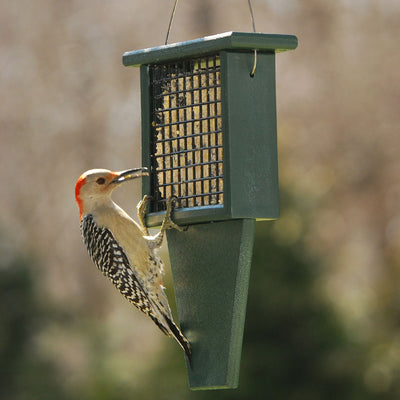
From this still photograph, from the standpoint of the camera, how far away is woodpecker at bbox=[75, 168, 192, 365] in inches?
299

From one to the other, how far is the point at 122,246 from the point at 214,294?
1156mm

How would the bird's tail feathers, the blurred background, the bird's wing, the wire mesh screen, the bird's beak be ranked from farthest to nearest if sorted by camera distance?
1. the blurred background
2. the bird's wing
3. the bird's beak
4. the wire mesh screen
5. the bird's tail feathers

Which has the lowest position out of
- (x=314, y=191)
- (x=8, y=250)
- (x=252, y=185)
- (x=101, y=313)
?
(x=101, y=313)

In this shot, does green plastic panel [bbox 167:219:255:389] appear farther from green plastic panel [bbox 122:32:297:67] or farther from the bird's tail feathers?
green plastic panel [bbox 122:32:297:67]

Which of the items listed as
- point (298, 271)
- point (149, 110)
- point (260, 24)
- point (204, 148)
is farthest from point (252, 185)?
point (260, 24)

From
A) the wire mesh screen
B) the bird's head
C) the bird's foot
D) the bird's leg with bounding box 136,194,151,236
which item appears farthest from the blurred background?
the bird's foot

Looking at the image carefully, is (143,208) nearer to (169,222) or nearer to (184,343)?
(169,222)

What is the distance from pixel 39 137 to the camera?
82.1ft

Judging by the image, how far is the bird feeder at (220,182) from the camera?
21.8 ft

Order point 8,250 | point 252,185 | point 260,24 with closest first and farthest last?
point 252,185 < point 8,250 < point 260,24

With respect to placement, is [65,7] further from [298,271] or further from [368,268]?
[298,271]

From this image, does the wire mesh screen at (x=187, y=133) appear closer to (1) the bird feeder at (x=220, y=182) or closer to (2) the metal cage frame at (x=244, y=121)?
(1) the bird feeder at (x=220, y=182)

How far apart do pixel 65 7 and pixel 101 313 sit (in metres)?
7.01

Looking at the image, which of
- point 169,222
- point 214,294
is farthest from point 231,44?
point 214,294
